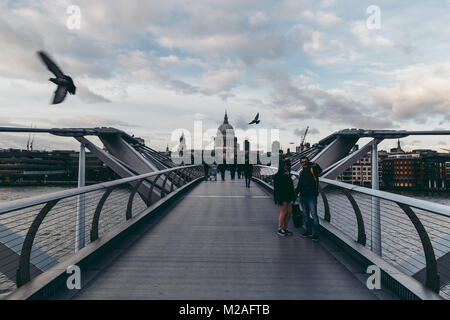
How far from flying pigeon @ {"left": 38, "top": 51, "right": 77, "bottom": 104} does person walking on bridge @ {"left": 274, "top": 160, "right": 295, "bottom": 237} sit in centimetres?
777

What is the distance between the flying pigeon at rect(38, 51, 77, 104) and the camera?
1079 cm

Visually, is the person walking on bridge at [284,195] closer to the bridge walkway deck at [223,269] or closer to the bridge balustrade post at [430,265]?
the bridge walkway deck at [223,269]

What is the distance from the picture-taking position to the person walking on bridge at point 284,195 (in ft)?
20.7

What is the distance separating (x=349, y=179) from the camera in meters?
161

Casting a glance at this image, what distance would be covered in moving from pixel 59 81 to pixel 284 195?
9054 mm

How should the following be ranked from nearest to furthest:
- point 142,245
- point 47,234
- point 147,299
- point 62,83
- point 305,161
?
point 147,299, point 142,245, point 305,161, point 62,83, point 47,234

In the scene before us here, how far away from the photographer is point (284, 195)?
251 inches

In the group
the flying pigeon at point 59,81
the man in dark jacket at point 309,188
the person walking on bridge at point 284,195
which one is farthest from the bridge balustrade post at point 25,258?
→ the flying pigeon at point 59,81

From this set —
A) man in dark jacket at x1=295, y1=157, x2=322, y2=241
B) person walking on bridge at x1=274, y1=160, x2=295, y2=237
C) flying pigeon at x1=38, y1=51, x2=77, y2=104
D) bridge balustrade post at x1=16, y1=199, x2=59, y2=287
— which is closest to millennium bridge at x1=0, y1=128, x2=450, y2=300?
bridge balustrade post at x1=16, y1=199, x2=59, y2=287

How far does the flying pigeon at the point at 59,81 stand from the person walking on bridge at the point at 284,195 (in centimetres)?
777

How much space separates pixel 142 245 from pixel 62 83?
27.5 ft
